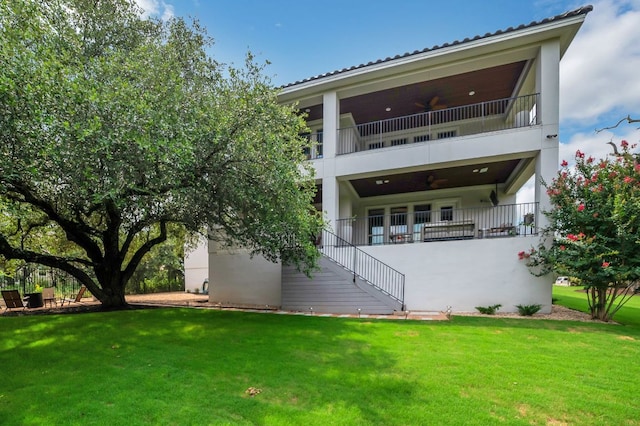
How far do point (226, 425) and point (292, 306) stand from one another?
7.63m

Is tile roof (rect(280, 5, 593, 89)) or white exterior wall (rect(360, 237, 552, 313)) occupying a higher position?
tile roof (rect(280, 5, 593, 89))

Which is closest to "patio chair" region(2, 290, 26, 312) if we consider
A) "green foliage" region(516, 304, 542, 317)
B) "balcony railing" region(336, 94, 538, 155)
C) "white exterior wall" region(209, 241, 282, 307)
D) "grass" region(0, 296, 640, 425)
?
"grass" region(0, 296, 640, 425)

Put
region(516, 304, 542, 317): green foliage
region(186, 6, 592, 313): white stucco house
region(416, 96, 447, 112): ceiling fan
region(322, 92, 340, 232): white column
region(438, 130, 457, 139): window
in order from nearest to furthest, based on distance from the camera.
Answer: region(516, 304, 542, 317): green foliage
region(186, 6, 592, 313): white stucco house
region(322, 92, 340, 232): white column
region(416, 96, 447, 112): ceiling fan
region(438, 130, 457, 139): window

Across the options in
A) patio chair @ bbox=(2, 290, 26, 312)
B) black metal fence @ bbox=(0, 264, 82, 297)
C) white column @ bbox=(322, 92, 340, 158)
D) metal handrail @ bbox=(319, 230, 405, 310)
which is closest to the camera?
metal handrail @ bbox=(319, 230, 405, 310)

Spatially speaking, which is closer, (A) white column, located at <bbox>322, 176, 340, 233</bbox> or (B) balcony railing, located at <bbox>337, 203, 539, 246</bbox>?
(B) balcony railing, located at <bbox>337, 203, 539, 246</bbox>

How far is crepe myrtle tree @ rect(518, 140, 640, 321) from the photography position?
805 centimetres

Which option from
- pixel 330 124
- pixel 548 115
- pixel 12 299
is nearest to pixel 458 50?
pixel 548 115

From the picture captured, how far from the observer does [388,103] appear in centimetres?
1354

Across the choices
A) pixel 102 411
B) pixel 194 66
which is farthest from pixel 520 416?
pixel 194 66

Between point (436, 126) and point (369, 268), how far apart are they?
7.72m

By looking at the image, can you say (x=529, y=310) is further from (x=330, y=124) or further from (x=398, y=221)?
(x=330, y=124)

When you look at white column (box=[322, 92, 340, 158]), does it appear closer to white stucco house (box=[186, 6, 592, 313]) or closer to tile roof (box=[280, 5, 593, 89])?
white stucco house (box=[186, 6, 592, 313])

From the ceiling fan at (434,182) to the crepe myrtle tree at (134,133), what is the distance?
7049mm

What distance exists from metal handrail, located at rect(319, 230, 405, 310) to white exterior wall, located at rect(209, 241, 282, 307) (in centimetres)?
252
